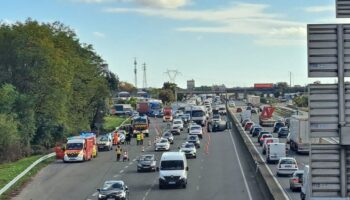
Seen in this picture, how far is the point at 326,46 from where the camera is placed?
13875 millimetres

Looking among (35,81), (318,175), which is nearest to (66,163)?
(35,81)

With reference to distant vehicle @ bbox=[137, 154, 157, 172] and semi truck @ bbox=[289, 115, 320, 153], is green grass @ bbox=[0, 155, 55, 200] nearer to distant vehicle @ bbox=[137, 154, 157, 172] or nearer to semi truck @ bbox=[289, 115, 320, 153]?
distant vehicle @ bbox=[137, 154, 157, 172]

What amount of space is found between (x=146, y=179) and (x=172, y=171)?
5932mm

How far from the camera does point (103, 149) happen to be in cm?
7675

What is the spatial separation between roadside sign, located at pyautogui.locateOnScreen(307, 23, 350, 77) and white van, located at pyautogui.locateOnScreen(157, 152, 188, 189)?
98.3ft

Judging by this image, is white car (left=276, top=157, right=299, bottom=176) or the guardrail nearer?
the guardrail

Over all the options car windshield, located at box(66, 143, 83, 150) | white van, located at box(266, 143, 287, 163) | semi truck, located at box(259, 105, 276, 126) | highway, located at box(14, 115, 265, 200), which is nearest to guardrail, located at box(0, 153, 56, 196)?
highway, located at box(14, 115, 265, 200)

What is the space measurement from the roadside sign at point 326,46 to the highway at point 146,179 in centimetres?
2636

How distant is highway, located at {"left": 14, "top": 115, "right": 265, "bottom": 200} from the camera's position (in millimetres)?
41812

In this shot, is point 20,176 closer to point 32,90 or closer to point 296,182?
point 296,182

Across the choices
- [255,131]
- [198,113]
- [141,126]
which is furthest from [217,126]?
[198,113]

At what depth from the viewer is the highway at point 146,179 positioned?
41.8 m

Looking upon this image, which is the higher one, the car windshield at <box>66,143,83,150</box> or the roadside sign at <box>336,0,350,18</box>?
the roadside sign at <box>336,0,350,18</box>

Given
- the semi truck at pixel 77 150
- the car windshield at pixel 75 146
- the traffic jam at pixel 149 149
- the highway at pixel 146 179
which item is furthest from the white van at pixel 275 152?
the car windshield at pixel 75 146
